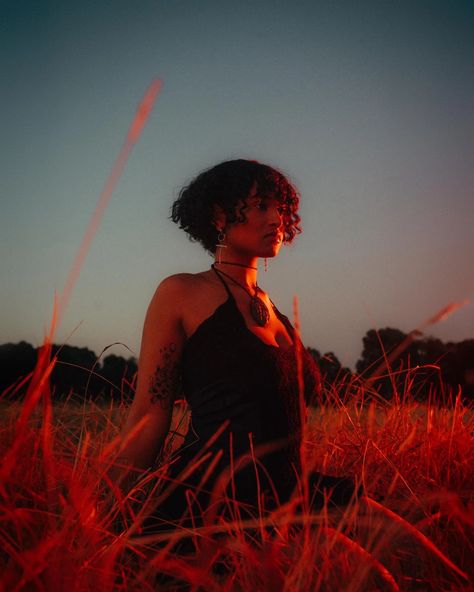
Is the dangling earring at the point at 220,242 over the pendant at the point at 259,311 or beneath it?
over

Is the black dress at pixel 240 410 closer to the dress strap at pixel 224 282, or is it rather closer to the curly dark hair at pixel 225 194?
the dress strap at pixel 224 282

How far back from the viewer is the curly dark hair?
253 cm

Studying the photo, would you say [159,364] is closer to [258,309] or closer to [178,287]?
[178,287]

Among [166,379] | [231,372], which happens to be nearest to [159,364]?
[166,379]

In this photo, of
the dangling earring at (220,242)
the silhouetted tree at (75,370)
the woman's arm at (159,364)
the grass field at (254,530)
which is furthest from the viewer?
the dangling earring at (220,242)

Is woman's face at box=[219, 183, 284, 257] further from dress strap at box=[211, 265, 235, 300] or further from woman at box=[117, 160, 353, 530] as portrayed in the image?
dress strap at box=[211, 265, 235, 300]

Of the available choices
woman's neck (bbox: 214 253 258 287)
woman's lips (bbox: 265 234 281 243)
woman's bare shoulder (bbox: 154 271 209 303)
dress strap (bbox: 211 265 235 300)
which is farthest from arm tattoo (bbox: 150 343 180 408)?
woman's lips (bbox: 265 234 281 243)

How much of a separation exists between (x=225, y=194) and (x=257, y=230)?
256 millimetres

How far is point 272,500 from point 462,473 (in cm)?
137

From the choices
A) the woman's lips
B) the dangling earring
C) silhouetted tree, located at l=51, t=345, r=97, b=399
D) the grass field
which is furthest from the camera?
the dangling earring

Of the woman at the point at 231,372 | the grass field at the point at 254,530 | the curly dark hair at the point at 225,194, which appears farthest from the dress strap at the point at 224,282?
the grass field at the point at 254,530

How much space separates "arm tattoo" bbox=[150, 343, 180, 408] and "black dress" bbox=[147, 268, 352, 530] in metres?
0.04

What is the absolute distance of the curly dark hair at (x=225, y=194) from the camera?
2.53 meters

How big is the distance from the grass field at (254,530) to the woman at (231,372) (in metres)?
0.13
